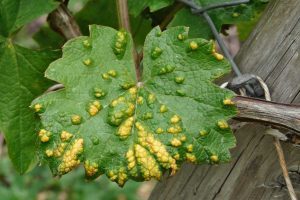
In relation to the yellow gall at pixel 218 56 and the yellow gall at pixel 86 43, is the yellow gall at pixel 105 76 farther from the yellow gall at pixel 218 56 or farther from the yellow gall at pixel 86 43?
the yellow gall at pixel 218 56

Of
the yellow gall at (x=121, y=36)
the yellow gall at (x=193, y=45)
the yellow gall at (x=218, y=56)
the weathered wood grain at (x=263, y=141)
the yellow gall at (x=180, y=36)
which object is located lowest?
the weathered wood grain at (x=263, y=141)

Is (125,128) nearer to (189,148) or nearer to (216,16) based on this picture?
(189,148)

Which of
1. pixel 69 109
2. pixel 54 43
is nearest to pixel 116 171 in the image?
pixel 69 109

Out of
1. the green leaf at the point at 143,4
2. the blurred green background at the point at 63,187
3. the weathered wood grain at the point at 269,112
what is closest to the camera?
the weathered wood grain at the point at 269,112

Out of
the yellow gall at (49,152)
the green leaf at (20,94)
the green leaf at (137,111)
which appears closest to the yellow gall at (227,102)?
the green leaf at (137,111)

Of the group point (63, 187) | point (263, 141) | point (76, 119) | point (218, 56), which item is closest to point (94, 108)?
point (76, 119)

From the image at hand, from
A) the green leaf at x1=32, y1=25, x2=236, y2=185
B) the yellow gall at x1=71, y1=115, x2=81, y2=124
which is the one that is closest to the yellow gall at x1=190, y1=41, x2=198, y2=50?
the green leaf at x1=32, y1=25, x2=236, y2=185

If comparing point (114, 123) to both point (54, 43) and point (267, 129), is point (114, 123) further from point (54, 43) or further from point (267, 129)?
point (54, 43)
